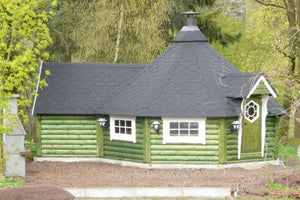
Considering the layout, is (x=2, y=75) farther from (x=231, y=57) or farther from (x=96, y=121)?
(x=231, y=57)

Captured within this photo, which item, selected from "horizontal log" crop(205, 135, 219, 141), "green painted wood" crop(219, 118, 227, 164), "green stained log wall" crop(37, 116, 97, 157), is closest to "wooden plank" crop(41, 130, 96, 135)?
"green stained log wall" crop(37, 116, 97, 157)

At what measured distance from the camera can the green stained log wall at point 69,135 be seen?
2159 cm

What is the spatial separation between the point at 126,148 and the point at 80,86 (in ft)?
10.8

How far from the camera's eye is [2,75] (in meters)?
17.3

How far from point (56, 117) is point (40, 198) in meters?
11.4

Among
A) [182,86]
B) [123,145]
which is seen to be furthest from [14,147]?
[182,86]

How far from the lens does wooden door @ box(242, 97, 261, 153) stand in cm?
2009

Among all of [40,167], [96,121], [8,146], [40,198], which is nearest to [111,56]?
[96,121]

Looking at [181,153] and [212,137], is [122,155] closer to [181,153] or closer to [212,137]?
[181,153]

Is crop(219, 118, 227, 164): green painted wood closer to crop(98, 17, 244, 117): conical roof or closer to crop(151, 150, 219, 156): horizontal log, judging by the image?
crop(151, 150, 219, 156): horizontal log

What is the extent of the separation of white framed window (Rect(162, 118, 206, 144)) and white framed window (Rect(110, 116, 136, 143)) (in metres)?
1.20

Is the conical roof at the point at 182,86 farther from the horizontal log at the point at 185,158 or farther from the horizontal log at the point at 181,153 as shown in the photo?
the horizontal log at the point at 185,158

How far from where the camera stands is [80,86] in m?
22.5

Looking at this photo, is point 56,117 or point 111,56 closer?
point 56,117
